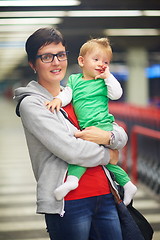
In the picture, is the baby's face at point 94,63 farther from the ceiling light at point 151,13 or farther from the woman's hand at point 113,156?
the ceiling light at point 151,13

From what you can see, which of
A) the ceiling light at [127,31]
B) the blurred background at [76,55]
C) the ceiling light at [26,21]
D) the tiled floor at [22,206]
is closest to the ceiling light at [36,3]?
the blurred background at [76,55]

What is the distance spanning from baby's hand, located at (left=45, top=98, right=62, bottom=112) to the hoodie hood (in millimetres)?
66

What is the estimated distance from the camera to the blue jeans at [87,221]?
2.43 m

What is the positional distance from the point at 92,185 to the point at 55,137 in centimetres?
29

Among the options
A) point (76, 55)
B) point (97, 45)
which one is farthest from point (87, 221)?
point (76, 55)

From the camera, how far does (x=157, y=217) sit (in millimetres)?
5656

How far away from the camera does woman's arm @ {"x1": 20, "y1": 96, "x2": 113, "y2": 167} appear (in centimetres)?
236

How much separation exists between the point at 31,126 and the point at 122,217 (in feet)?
2.13

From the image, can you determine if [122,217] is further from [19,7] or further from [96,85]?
[19,7]

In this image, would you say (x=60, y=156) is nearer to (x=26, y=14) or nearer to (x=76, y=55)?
(x=76, y=55)

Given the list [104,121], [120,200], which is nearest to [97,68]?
[104,121]

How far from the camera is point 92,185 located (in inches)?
96.1

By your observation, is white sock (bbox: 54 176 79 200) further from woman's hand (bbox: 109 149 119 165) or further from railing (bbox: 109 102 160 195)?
railing (bbox: 109 102 160 195)

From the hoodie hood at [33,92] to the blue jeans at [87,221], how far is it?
52cm
